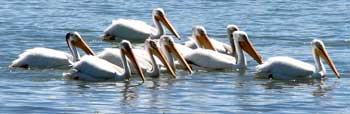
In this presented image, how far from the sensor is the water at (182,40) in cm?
1124

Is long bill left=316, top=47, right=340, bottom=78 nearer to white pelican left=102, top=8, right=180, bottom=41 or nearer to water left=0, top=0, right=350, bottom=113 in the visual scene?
water left=0, top=0, right=350, bottom=113

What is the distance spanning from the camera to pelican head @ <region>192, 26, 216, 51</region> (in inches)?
616

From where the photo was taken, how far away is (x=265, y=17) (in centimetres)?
2138

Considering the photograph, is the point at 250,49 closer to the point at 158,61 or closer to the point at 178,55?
the point at 178,55

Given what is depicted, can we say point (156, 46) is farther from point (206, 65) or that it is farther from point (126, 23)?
point (126, 23)

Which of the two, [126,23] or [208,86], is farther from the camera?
[126,23]

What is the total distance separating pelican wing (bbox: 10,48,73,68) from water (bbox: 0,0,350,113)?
5.1 inches

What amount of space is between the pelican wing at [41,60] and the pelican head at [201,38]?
2.48 metres

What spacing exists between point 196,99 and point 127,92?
36.1 inches

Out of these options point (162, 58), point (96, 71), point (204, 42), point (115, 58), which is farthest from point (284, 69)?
point (204, 42)

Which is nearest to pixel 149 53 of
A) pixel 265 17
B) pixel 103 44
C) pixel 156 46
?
pixel 156 46

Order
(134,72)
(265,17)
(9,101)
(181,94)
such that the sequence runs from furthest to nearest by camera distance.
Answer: (265,17) < (134,72) < (181,94) < (9,101)

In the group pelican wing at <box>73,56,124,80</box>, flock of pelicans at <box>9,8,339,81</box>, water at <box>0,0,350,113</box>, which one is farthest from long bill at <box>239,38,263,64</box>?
pelican wing at <box>73,56,124,80</box>

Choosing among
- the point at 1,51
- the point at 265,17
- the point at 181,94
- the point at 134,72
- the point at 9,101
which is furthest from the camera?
the point at 265,17
